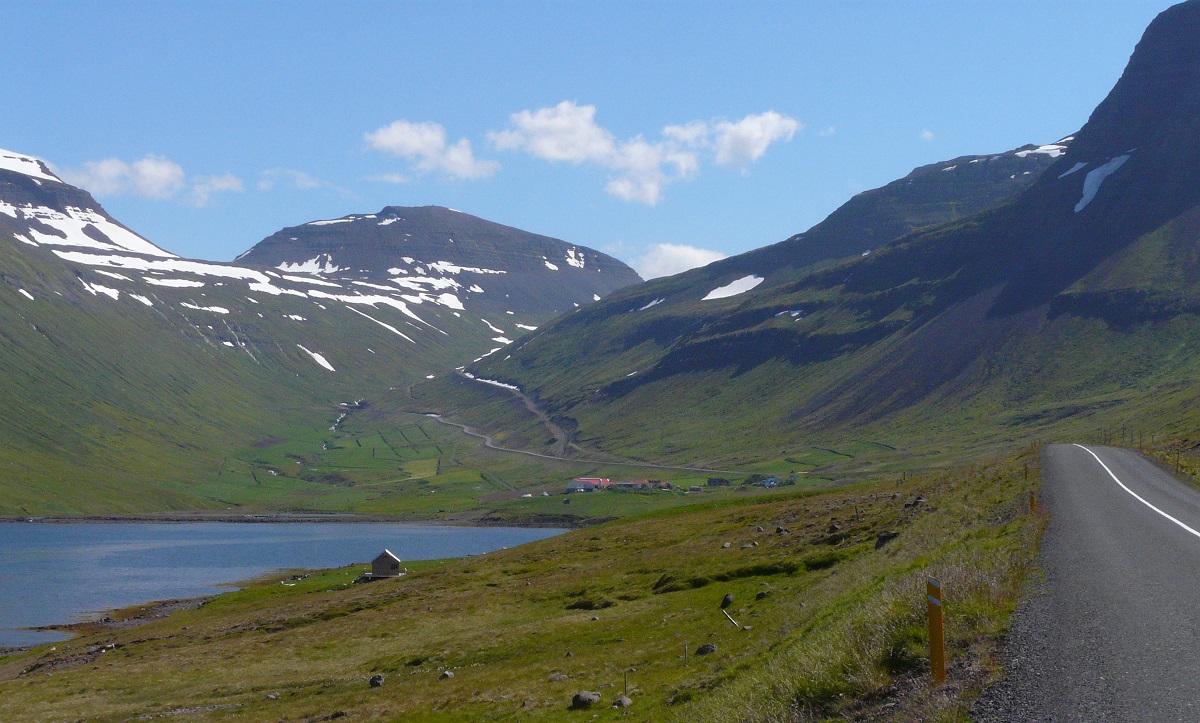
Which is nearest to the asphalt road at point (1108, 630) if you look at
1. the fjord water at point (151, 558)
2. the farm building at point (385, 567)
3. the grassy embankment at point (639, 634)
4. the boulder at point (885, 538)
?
the grassy embankment at point (639, 634)

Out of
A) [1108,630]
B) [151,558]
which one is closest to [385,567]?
[151,558]

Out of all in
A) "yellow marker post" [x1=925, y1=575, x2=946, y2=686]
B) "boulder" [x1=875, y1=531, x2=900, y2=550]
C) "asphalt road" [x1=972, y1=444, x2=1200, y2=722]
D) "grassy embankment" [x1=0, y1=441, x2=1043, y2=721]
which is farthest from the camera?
"boulder" [x1=875, y1=531, x2=900, y2=550]

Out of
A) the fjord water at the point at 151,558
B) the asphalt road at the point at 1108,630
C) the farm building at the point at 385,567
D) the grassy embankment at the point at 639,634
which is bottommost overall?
the fjord water at the point at 151,558

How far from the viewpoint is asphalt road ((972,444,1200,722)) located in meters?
11.5

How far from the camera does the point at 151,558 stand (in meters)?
150

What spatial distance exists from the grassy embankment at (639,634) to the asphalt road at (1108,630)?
1.90 ft

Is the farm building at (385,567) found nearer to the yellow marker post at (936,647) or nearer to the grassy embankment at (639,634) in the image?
the grassy embankment at (639,634)

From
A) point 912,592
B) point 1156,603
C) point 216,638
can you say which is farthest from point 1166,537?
point 216,638

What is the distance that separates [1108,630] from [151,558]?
158575 mm

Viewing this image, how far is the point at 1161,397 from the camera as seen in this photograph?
17412 cm

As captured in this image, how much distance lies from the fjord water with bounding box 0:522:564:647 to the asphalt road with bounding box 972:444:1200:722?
281 feet

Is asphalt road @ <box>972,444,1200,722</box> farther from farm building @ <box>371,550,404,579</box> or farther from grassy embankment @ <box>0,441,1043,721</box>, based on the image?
farm building @ <box>371,550,404,579</box>

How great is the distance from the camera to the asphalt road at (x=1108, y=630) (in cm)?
1149

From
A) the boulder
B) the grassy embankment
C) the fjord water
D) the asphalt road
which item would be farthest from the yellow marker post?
the fjord water
